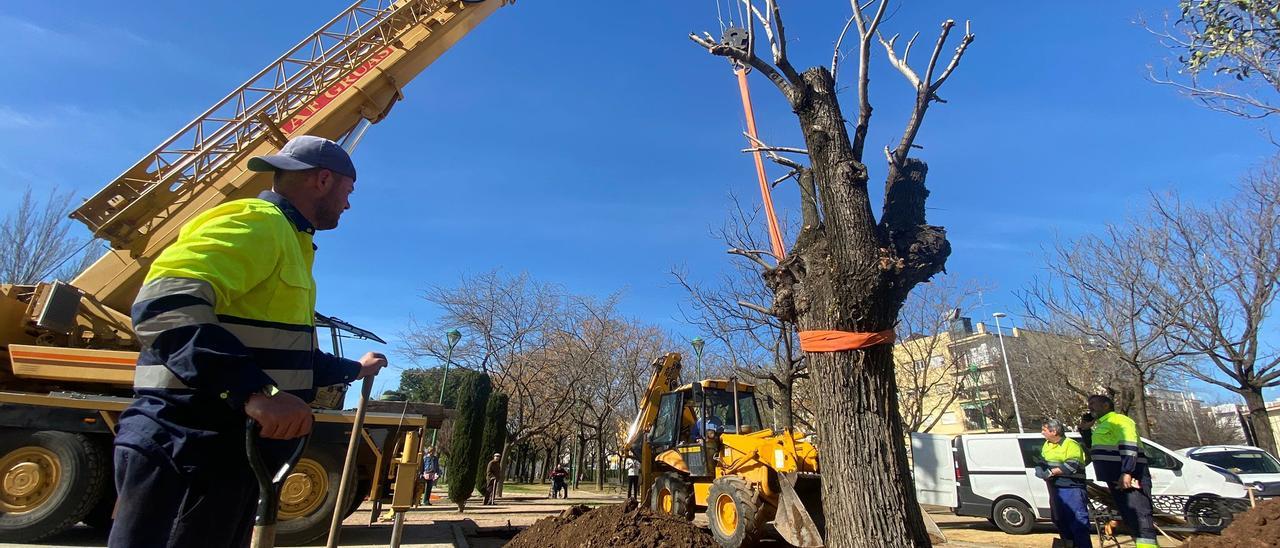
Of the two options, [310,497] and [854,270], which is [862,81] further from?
[310,497]

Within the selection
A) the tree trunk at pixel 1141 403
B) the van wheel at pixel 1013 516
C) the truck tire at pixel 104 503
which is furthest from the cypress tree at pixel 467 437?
the tree trunk at pixel 1141 403

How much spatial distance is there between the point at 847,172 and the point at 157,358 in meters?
4.61

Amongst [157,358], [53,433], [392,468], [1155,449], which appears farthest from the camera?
[1155,449]

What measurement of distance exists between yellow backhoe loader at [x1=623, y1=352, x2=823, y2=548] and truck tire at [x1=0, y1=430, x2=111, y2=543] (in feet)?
23.4

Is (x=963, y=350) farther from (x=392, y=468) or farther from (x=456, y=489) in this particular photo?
(x=392, y=468)

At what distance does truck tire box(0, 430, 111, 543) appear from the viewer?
6.16 meters

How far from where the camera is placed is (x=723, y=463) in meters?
9.23

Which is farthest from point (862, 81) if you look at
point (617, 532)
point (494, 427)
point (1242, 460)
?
point (494, 427)

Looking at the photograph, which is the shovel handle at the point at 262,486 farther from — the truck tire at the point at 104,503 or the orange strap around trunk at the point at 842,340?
the truck tire at the point at 104,503

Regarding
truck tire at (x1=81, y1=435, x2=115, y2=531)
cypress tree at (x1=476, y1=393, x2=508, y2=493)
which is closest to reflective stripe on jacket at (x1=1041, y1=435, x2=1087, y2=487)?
truck tire at (x1=81, y1=435, x2=115, y2=531)

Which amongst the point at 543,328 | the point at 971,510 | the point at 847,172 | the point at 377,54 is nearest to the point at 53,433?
the point at 377,54

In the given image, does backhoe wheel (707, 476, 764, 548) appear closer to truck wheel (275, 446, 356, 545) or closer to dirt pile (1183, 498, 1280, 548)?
dirt pile (1183, 498, 1280, 548)

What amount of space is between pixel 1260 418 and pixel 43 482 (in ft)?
73.0

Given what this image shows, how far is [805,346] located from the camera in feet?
15.7
